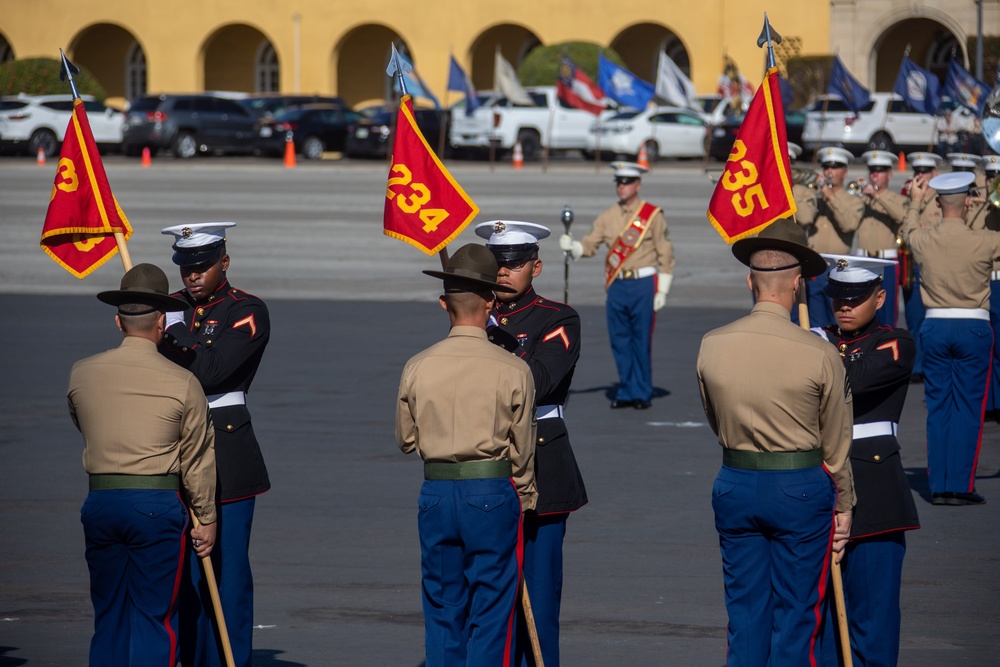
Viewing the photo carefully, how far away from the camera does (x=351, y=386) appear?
13258mm

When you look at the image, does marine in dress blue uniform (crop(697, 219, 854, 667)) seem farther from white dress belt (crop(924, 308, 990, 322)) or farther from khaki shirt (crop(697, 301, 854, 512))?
white dress belt (crop(924, 308, 990, 322))

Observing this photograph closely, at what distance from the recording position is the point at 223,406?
6.24m

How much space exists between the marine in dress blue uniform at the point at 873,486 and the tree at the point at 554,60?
130 ft

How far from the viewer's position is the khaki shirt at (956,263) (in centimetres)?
937

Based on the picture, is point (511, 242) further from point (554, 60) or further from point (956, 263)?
point (554, 60)

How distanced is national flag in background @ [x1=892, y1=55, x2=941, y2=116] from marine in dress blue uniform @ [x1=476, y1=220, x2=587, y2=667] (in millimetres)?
19735

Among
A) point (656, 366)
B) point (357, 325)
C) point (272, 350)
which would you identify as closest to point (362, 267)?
point (357, 325)

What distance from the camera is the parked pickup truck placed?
3959 cm

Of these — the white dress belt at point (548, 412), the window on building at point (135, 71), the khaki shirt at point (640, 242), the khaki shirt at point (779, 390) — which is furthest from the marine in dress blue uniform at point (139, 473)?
the window on building at point (135, 71)

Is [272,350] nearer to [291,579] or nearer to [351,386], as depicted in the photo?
[351,386]

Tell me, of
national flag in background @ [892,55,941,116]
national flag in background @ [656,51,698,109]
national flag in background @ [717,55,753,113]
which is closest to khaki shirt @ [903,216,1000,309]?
national flag in background @ [892,55,941,116]

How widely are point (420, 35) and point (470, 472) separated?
152ft

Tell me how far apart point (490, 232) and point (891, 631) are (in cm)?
220

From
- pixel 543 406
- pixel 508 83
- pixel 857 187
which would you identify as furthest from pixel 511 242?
pixel 508 83
